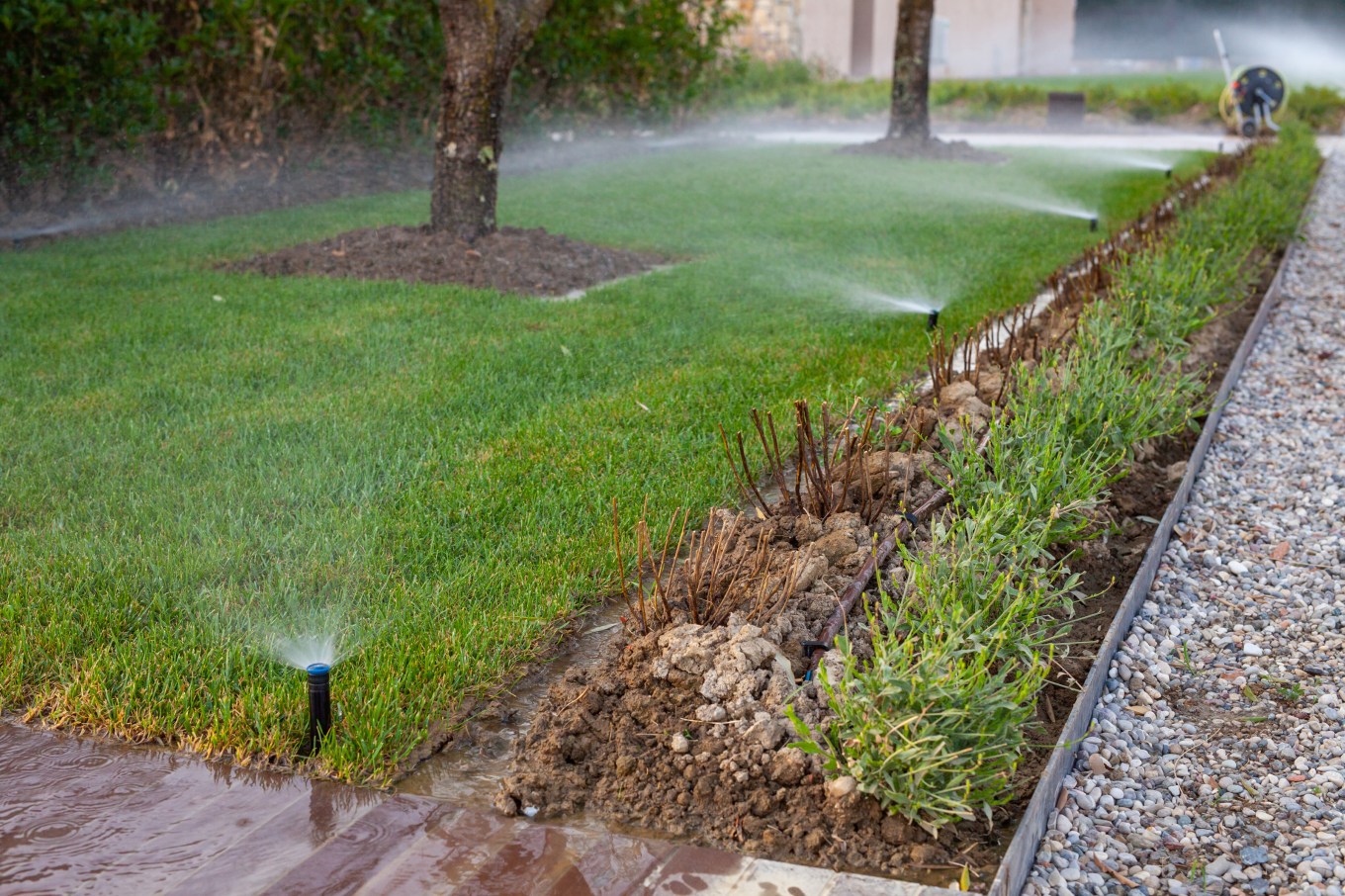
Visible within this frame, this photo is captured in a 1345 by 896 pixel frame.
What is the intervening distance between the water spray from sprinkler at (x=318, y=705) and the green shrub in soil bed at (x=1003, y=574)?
98 cm

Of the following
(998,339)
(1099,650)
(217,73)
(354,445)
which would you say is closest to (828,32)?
(217,73)

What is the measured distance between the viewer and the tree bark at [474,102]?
7.73 m

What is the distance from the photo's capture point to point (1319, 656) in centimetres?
349

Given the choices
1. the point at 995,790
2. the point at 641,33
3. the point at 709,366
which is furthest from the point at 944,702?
the point at 641,33

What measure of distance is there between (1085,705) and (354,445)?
2.64m

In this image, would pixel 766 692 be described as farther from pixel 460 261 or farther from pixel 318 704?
pixel 460 261

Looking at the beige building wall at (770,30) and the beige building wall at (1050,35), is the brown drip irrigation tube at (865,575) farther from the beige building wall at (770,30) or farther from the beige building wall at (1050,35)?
the beige building wall at (1050,35)

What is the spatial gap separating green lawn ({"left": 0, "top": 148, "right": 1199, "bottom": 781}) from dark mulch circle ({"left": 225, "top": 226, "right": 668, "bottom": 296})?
30cm

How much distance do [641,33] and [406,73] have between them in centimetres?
420

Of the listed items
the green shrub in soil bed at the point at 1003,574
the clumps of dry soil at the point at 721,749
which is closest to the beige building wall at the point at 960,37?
the green shrub in soil bed at the point at 1003,574

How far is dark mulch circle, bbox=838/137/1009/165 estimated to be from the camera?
15.0 m

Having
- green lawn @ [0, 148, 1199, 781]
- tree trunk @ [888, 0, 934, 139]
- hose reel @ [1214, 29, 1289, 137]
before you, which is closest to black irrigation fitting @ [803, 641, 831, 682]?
green lawn @ [0, 148, 1199, 781]

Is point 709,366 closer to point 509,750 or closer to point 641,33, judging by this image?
point 509,750

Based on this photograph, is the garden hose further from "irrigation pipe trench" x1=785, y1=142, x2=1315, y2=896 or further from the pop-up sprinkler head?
the pop-up sprinkler head
